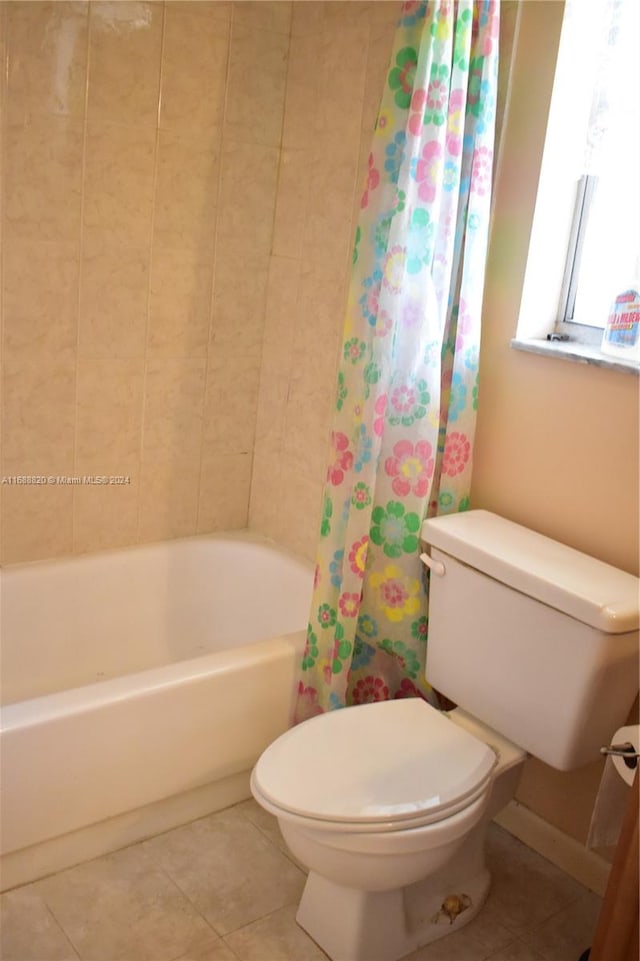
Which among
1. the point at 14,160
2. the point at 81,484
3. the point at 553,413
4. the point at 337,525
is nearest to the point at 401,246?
the point at 553,413

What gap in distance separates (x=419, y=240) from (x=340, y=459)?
20.5 inches

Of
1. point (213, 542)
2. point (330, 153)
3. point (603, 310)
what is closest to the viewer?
point (603, 310)

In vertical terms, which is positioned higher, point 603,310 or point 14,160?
point 14,160

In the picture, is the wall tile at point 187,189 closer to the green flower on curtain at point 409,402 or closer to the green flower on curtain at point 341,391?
the green flower on curtain at point 341,391

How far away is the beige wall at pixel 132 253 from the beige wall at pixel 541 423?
0.84 meters

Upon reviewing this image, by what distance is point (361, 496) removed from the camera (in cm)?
207

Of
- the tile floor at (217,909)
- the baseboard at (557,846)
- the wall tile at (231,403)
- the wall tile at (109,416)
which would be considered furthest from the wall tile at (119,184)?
the baseboard at (557,846)

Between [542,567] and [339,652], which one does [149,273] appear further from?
[542,567]

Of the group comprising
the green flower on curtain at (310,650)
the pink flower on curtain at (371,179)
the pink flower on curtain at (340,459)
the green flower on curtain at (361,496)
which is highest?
the pink flower on curtain at (371,179)

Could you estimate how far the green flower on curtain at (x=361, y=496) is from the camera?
6.76ft

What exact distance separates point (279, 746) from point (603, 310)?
1.21 meters

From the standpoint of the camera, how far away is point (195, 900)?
1.93 metres

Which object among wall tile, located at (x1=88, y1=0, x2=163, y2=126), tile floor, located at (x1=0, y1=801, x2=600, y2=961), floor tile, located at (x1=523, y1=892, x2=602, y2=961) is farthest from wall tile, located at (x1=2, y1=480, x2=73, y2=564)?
floor tile, located at (x1=523, y1=892, x2=602, y2=961)

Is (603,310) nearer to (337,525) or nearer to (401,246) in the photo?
(401,246)
